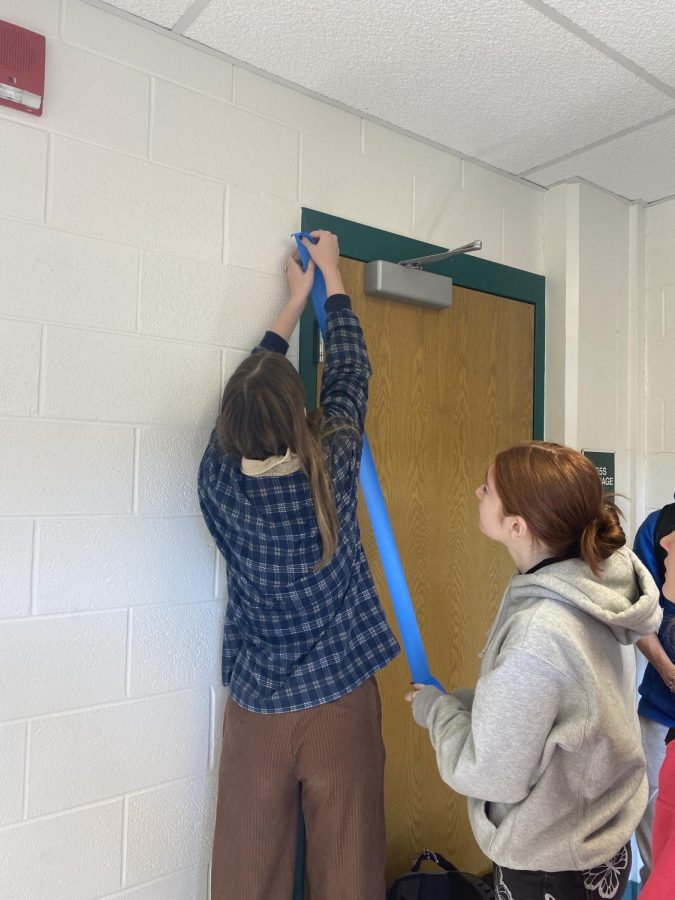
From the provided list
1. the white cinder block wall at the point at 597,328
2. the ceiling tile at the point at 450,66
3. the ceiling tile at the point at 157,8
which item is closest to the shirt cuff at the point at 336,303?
the ceiling tile at the point at 450,66

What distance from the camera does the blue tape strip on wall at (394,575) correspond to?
1.53 metres

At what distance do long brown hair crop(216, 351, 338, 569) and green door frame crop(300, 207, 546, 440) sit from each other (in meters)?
0.33

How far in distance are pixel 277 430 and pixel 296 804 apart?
2.70 ft

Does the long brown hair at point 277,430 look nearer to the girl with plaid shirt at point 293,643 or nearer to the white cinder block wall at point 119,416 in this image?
the girl with plaid shirt at point 293,643

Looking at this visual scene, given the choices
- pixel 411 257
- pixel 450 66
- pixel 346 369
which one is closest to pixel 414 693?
pixel 346 369

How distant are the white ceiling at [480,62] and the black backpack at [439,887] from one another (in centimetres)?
192

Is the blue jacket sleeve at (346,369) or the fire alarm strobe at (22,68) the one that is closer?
the fire alarm strobe at (22,68)

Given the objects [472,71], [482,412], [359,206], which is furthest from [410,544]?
[472,71]

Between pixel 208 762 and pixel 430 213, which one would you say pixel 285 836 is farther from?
pixel 430 213

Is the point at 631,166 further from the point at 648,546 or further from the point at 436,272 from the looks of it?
the point at 648,546

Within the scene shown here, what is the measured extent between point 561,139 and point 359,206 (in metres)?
0.65

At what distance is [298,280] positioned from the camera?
172cm

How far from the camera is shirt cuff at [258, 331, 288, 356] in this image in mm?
1682

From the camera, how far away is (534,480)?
131cm
